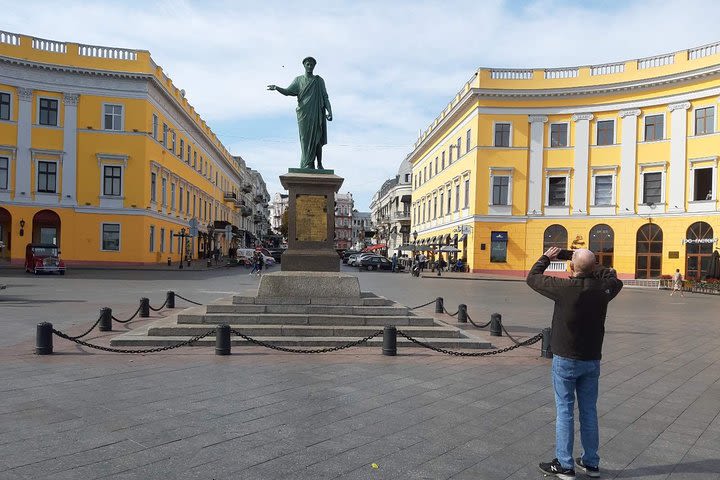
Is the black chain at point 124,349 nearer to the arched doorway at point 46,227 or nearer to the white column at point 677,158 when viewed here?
the arched doorway at point 46,227

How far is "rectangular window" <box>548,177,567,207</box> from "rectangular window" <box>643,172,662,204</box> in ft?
17.0

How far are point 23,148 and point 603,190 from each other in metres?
39.4

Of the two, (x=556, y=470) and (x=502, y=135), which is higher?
(x=502, y=135)

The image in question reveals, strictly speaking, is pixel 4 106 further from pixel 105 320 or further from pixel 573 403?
pixel 573 403

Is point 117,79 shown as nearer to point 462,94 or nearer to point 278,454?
point 462,94

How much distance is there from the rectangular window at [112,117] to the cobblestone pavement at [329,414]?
31.4m

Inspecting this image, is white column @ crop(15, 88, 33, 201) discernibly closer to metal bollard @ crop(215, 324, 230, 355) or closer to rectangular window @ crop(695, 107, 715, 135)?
metal bollard @ crop(215, 324, 230, 355)

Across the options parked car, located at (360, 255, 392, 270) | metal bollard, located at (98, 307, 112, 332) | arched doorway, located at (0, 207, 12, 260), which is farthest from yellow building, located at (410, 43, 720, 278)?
metal bollard, located at (98, 307, 112, 332)

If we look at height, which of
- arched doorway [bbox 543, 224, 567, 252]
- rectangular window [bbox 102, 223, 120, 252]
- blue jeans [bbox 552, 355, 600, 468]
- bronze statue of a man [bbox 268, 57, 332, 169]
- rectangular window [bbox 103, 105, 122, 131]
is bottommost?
blue jeans [bbox 552, 355, 600, 468]

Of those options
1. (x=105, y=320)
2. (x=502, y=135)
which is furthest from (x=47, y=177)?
(x=502, y=135)

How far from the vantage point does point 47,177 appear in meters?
36.9

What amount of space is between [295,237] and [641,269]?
107 ft

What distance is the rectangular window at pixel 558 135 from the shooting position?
131ft

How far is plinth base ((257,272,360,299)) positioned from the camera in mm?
11156
